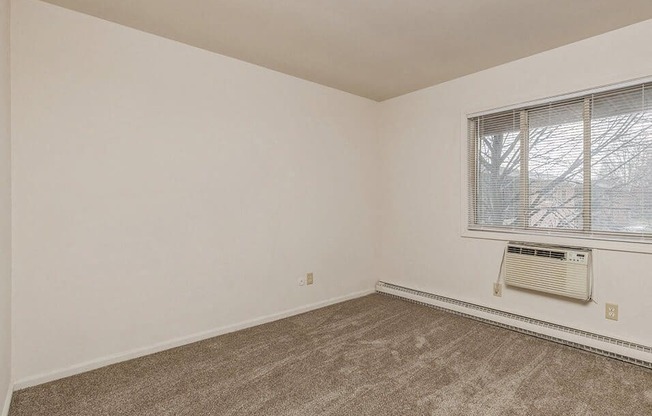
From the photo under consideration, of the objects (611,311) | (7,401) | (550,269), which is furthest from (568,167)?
(7,401)

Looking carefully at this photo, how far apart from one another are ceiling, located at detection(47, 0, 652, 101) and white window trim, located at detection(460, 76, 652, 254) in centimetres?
40

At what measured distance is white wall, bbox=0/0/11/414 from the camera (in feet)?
5.65

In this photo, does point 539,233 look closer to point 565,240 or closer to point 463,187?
point 565,240

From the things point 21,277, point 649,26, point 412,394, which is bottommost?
point 412,394

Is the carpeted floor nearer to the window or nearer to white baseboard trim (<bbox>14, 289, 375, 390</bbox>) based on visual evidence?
white baseboard trim (<bbox>14, 289, 375, 390</bbox>)

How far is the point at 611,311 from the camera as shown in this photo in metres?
2.50

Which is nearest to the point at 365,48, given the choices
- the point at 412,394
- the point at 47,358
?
the point at 412,394

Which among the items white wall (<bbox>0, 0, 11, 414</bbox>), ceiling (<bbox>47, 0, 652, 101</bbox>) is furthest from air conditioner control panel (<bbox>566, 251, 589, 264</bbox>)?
white wall (<bbox>0, 0, 11, 414</bbox>)

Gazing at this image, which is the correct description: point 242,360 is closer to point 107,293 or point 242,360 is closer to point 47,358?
point 107,293

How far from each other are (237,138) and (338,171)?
4.06 feet

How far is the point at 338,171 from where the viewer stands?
3.78m

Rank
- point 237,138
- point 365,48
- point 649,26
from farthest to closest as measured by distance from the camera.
A: point 237,138 < point 365,48 < point 649,26

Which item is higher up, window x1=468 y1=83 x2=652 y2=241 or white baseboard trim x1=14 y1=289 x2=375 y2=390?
window x1=468 y1=83 x2=652 y2=241

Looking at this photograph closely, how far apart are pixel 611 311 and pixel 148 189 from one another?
138 inches
